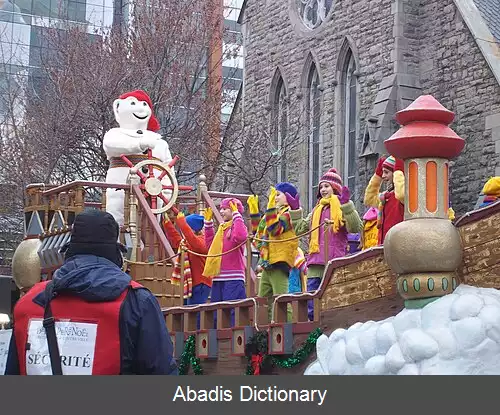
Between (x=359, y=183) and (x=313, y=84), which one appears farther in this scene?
(x=313, y=84)

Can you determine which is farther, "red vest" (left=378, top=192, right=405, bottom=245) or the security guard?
Result: "red vest" (left=378, top=192, right=405, bottom=245)

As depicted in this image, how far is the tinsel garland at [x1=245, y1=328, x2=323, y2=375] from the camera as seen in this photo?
852cm

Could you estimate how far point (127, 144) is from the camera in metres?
13.4

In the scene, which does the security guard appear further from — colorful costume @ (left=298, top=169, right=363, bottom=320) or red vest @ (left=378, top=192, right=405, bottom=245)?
colorful costume @ (left=298, top=169, right=363, bottom=320)

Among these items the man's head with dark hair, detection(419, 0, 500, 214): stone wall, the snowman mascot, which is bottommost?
the man's head with dark hair

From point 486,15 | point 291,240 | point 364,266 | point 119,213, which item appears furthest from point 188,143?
point 364,266

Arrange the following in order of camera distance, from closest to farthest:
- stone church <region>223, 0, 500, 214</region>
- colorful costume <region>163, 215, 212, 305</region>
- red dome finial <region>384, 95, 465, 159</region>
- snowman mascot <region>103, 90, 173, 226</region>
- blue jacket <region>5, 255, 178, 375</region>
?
1. blue jacket <region>5, 255, 178, 375</region>
2. red dome finial <region>384, 95, 465, 159</region>
3. colorful costume <region>163, 215, 212, 305</region>
4. snowman mascot <region>103, 90, 173, 226</region>
5. stone church <region>223, 0, 500, 214</region>

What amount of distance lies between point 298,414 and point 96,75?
19269mm

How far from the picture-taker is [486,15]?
2180 cm

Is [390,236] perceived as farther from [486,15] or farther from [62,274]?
[486,15]

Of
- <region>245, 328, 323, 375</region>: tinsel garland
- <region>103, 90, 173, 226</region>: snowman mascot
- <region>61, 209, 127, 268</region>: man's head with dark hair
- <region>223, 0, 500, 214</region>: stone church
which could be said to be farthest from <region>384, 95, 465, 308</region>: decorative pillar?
<region>223, 0, 500, 214</region>: stone church

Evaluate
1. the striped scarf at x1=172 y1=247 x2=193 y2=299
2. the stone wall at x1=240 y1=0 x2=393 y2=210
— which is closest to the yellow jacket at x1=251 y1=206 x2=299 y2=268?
the striped scarf at x1=172 y1=247 x2=193 y2=299

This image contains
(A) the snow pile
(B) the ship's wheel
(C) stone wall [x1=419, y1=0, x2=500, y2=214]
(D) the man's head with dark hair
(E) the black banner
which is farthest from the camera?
(C) stone wall [x1=419, y1=0, x2=500, y2=214]

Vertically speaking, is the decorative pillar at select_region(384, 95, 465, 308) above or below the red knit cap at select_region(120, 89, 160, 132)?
below
